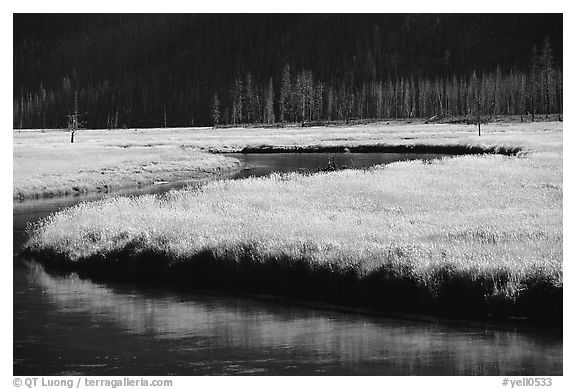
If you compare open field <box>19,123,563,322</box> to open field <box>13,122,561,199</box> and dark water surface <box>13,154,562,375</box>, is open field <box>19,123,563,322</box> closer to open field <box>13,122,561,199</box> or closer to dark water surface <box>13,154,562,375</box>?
dark water surface <box>13,154,562,375</box>

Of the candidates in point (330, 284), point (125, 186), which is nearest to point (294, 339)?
point (330, 284)

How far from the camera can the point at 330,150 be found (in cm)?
9075

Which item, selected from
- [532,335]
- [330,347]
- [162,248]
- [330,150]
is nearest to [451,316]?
A: [532,335]

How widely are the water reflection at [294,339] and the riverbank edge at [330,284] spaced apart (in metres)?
1.00

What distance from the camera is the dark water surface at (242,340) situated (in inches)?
682

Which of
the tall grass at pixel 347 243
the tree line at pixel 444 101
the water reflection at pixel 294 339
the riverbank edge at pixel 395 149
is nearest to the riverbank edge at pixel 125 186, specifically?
the tall grass at pixel 347 243

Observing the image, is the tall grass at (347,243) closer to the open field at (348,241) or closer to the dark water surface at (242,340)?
the open field at (348,241)

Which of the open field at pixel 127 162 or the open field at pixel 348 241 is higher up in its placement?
the open field at pixel 127 162

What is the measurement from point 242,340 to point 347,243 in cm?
653

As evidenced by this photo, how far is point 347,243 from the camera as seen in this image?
24.8 metres

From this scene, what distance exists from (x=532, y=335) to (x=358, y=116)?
174494 millimetres

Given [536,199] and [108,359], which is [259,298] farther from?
[536,199]

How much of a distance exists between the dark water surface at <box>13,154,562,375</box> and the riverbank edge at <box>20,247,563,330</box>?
772 millimetres

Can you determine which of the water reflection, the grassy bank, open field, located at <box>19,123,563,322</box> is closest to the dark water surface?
the water reflection
